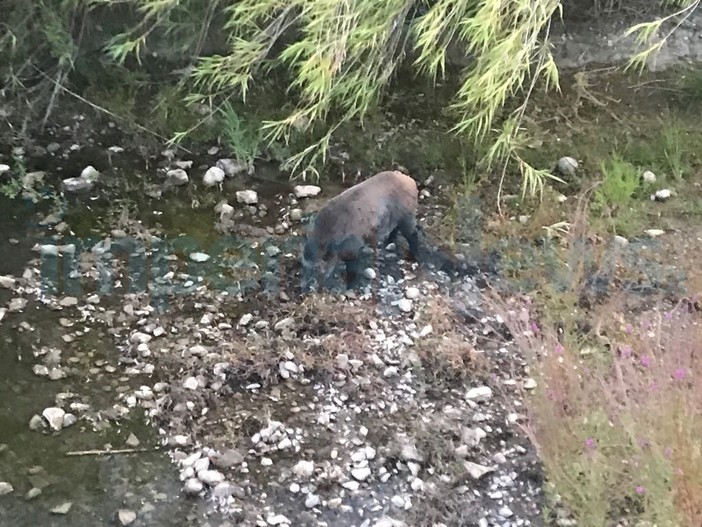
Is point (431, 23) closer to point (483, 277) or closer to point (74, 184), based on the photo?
point (483, 277)

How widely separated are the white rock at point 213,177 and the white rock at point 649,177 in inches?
101

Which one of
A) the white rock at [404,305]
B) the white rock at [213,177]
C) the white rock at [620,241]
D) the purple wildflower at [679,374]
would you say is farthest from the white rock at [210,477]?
the white rock at [620,241]

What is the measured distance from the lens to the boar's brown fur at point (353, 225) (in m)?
3.79

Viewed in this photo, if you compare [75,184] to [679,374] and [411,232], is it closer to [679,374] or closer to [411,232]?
[411,232]

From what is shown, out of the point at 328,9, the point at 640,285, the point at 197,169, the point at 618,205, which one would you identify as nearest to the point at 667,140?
the point at 618,205

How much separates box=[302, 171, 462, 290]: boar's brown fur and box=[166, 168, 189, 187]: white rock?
49.4 inches

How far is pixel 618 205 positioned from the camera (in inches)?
178

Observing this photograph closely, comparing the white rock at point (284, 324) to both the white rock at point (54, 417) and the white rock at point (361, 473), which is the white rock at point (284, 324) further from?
the white rock at point (54, 417)

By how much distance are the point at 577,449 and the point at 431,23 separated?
6.92 ft

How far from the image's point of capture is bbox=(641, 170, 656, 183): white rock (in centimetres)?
474

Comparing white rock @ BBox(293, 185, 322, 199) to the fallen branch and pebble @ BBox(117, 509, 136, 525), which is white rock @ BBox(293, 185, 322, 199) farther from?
pebble @ BBox(117, 509, 136, 525)

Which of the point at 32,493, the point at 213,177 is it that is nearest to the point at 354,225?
the point at 213,177

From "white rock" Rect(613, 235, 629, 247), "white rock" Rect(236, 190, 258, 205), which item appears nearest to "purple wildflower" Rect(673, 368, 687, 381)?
"white rock" Rect(613, 235, 629, 247)

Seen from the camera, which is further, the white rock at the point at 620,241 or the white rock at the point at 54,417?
the white rock at the point at 620,241
